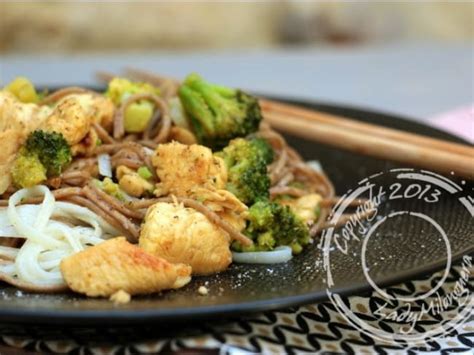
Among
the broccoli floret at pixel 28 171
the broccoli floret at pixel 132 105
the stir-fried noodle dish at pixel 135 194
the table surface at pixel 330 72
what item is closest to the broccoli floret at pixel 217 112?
the stir-fried noodle dish at pixel 135 194

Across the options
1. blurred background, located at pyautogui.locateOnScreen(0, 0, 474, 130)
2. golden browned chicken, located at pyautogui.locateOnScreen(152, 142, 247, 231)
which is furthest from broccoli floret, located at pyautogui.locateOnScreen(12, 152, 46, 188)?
blurred background, located at pyautogui.locateOnScreen(0, 0, 474, 130)

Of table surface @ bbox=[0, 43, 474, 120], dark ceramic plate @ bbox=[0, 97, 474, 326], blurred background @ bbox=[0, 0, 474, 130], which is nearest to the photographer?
dark ceramic plate @ bbox=[0, 97, 474, 326]

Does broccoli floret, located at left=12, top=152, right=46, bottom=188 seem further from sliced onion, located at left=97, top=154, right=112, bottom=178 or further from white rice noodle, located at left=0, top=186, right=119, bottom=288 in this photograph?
sliced onion, located at left=97, top=154, right=112, bottom=178

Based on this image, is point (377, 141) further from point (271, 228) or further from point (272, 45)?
point (272, 45)

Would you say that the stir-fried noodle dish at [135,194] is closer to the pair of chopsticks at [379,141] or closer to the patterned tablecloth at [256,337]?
the patterned tablecloth at [256,337]

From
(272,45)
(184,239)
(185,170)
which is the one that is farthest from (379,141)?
(272,45)

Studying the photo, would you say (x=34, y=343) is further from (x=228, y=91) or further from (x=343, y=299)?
(x=228, y=91)
